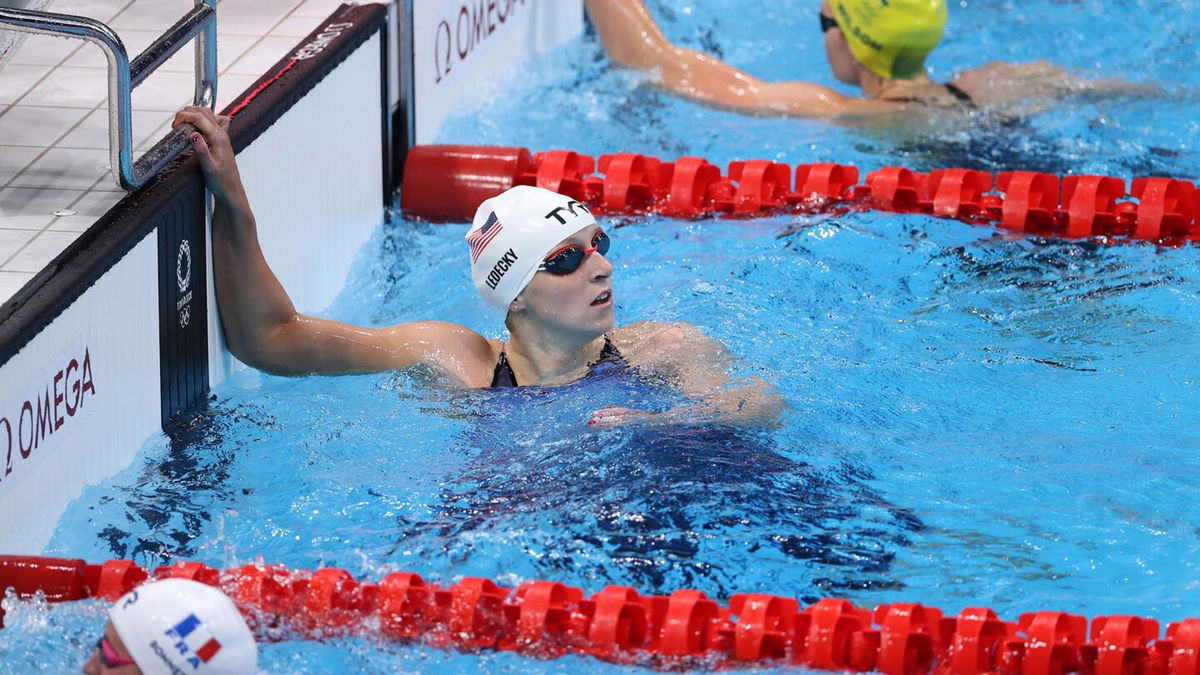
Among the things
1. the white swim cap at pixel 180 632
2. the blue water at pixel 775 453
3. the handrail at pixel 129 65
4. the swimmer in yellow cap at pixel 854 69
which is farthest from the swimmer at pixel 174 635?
the swimmer in yellow cap at pixel 854 69

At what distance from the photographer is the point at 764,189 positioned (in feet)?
16.3

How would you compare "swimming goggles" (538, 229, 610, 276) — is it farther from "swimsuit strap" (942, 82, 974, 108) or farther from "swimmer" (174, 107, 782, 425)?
"swimsuit strap" (942, 82, 974, 108)

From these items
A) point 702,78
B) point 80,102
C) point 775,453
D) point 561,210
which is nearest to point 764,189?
point 702,78

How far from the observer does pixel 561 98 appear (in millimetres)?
6195

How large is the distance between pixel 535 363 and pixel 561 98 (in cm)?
273

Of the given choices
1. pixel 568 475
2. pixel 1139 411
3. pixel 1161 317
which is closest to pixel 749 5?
pixel 1161 317

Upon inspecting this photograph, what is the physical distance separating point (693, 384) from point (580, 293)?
1.13 feet

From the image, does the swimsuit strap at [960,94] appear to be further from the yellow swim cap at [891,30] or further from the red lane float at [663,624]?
the red lane float at [663,624]

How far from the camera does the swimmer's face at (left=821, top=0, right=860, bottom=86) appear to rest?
5859 millimetres

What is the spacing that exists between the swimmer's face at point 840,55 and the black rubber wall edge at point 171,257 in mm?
2287

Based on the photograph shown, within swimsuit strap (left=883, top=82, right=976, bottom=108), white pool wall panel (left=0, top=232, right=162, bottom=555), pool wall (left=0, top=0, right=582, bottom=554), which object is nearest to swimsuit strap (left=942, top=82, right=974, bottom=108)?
swimsuit strap (left=883, top=82, right=976, bottom=108)

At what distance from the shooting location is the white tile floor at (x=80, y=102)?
10.8 feet

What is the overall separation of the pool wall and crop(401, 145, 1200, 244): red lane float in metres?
0.25

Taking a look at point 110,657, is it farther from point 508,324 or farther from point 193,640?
point 508,324
